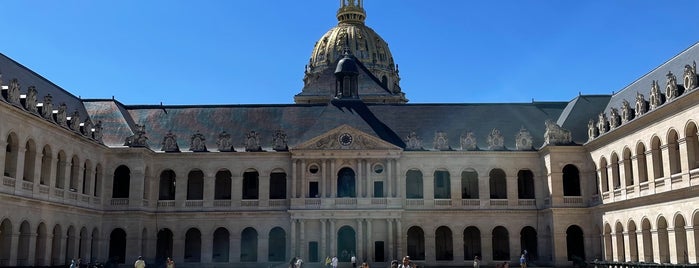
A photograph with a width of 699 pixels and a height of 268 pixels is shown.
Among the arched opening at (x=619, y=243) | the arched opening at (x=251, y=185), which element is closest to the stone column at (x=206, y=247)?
the arched opening at (x=251, y=185)

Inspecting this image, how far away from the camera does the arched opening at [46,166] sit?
47250 millimetres

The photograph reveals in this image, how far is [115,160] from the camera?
5747cm

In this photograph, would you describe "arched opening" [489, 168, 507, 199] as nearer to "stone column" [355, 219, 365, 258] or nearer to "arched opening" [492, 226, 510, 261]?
"arched opening" [492, 226, 510, 261]

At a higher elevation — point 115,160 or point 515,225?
point 115,160

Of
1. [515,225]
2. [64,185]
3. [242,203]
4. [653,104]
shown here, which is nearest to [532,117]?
[515,225]

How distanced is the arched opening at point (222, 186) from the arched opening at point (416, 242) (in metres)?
15.4

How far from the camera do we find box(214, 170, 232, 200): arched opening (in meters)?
62.2

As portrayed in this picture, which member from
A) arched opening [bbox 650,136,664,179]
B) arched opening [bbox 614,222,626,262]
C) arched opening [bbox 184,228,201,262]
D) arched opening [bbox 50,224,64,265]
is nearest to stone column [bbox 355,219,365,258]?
arched opening [bbox 184,228,201,262]

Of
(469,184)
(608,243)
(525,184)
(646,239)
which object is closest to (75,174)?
(469,184)

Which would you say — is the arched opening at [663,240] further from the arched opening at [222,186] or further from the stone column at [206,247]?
the arched opening at [222,186]

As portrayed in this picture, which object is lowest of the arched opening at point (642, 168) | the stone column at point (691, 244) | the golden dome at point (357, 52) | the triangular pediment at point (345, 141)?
the stone column at point (691, 244)

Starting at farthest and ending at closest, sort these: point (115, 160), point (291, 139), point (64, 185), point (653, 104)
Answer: point (291, 139) < point (115, 160) < point (64, 185) < point (653, 104)

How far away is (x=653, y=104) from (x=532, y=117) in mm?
19400

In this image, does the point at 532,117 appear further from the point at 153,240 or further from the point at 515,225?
the point at 153,240
